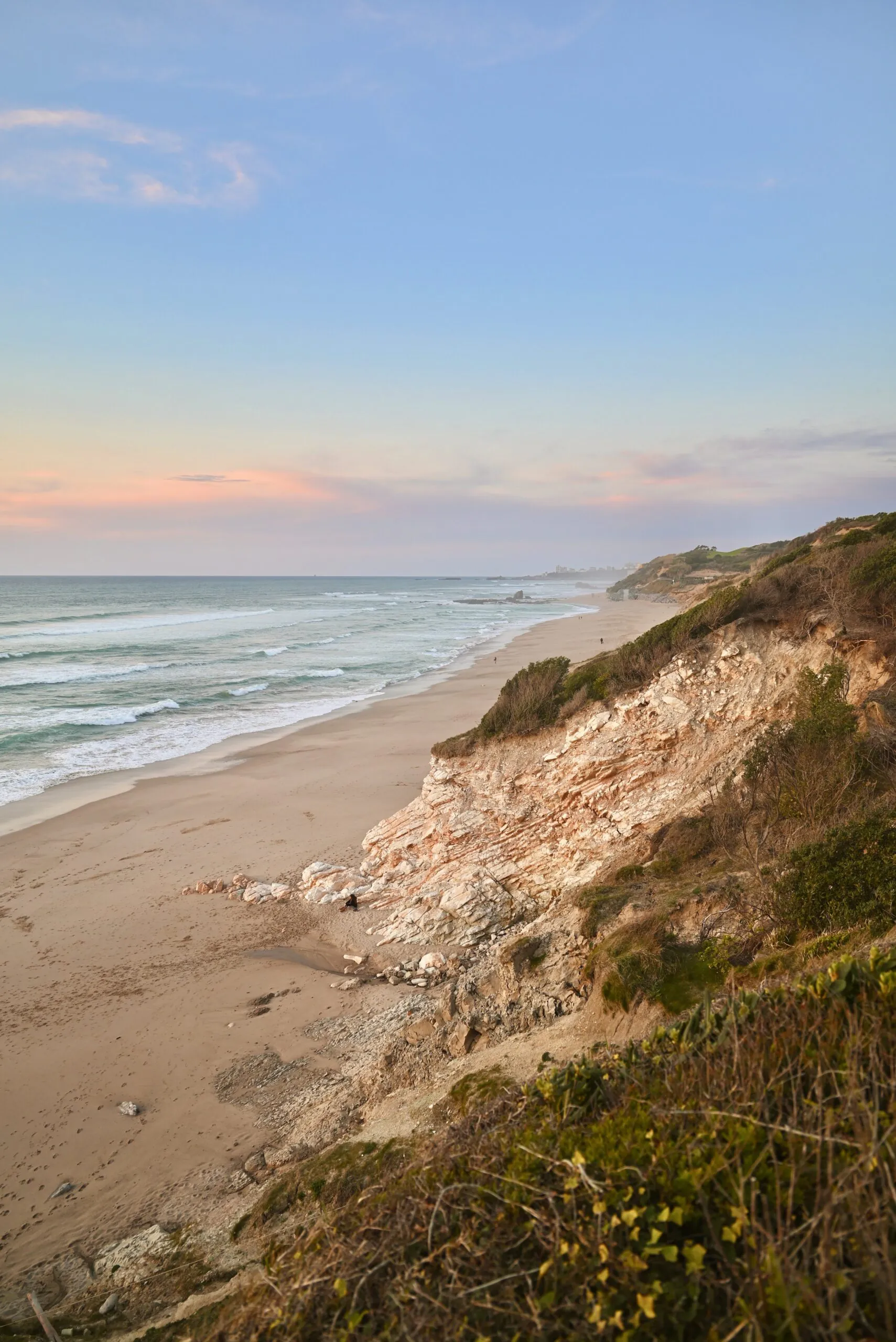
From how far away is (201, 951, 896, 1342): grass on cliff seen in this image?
9.14ft

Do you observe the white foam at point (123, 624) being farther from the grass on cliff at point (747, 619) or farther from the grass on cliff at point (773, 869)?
the grass on cliff at point (773, 869)

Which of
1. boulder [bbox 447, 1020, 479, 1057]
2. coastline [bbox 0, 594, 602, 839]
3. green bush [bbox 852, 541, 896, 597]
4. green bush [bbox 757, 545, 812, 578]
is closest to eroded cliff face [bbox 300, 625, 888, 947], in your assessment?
green bush [bbox 852, 541, 896, 597]

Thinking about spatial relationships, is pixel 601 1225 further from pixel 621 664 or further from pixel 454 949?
pixel 621 664

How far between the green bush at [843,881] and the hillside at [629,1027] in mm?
30

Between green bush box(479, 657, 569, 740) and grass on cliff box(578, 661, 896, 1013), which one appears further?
green bush box(479, 657, 569, 740)

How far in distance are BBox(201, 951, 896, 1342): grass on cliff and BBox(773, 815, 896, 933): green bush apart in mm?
2873

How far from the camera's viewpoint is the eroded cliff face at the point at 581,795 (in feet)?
40.2

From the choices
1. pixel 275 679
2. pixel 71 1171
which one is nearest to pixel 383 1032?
pixel 71 1171

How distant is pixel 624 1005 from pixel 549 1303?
15.9 ft

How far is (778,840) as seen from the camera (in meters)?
9.14

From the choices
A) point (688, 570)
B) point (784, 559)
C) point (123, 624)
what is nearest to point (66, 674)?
point (123, 624)

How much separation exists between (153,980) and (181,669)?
125 ft

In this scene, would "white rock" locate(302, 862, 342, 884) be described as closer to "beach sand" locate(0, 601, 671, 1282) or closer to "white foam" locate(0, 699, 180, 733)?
"beach sand" locate(0, 601, 671, 1282)

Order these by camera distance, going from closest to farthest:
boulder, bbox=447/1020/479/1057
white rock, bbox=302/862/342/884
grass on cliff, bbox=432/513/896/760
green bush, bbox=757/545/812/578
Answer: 1. boulder, bbox=447/1020/479/1057
2. grass on cliff, bbox=432/513/896/760
3. white rock, bbox=302/862/342/884
4. green bush, bbox=757/545/812/578
